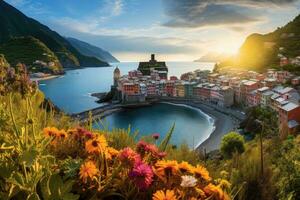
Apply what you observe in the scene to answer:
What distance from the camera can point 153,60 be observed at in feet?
248

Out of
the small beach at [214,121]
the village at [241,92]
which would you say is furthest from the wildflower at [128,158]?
the village at [241,92]

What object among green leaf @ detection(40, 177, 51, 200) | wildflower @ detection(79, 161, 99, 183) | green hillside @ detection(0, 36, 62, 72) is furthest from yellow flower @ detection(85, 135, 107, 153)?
green hillside @ detection(0, 36, 62, 72)

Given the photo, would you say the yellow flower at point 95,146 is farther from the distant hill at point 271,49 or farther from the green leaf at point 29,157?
the distant hill at point 271,49

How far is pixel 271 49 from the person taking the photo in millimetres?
57562

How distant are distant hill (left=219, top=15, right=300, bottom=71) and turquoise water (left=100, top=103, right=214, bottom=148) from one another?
752 inches

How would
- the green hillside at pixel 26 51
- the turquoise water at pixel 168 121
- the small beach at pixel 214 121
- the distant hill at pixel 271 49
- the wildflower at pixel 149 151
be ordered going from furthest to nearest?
the green hillside at pixel 26 51 → the distant hill at pixel 271 49 → the turquoise water at pixel 168 121 → the small beach at pixel 214 121 → the wildflower at pixel 149 151

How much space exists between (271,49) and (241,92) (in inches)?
803

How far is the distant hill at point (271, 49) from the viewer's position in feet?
175

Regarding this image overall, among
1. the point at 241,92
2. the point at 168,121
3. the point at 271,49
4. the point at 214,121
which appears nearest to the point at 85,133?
the point at 214,121

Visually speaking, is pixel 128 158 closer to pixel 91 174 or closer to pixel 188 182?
pixel 91 174

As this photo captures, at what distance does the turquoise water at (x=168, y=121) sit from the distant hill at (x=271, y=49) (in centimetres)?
1910

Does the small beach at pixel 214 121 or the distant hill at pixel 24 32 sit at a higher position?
the distant hill at pixel 24 32

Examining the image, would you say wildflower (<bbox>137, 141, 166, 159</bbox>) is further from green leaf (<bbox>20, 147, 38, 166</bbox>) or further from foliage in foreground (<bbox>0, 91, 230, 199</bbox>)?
green leaf (<bbox>20, 147, 38, 166</bbox>)

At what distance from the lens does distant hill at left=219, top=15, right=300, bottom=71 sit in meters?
53.2
